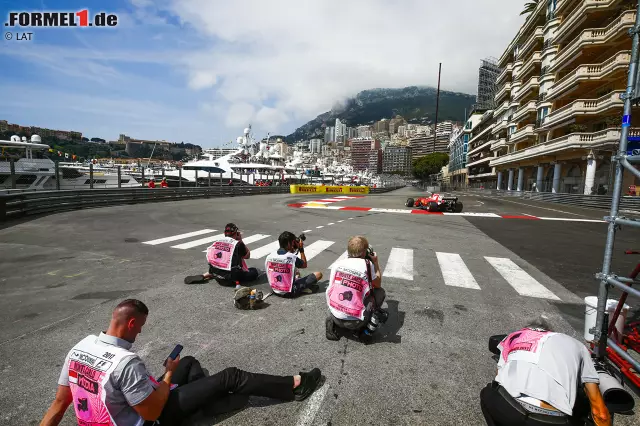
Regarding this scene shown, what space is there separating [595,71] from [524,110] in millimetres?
16141

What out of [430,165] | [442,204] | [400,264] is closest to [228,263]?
→ [400,264]

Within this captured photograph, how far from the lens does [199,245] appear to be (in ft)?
A: 29.4

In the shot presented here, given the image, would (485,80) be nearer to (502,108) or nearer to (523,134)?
(502,108)

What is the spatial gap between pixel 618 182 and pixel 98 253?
956cm

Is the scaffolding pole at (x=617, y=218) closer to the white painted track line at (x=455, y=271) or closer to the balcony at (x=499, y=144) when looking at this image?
the white painted track line at (x=455, y=271)

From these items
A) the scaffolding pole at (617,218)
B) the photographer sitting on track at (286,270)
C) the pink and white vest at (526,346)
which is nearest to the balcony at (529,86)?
the scaffolding pole at (617,218)

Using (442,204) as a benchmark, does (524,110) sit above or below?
above

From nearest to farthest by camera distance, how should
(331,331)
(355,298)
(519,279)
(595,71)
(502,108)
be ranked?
(355,298) → (331,331) → (519,279) → (595,71) → (502,108)

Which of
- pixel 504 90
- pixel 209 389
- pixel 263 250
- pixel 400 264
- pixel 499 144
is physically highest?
pixel 504 90

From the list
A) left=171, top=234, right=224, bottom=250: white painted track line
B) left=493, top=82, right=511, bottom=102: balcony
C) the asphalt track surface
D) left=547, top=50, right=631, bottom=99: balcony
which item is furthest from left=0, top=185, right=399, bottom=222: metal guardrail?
left=493, top=82, right=511, bottom=102: balcony

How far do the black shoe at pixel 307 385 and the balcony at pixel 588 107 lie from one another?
1279 inches

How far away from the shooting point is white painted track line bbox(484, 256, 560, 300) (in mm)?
5688

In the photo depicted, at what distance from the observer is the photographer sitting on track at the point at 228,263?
18.4 feet

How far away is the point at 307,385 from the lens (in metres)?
2.94
